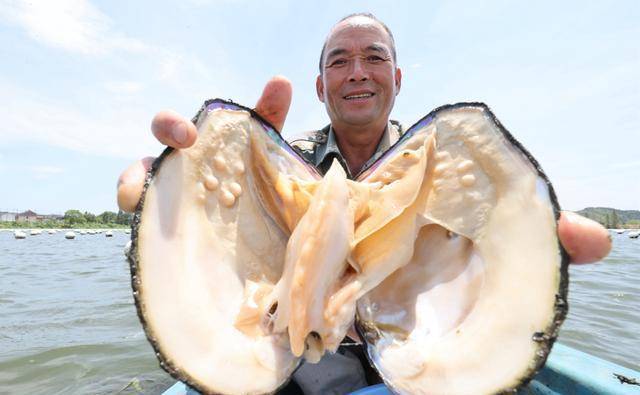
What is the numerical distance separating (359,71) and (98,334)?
5206 mm

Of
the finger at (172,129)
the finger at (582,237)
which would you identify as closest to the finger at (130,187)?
the finger at (172,129)

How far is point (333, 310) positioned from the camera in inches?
52.2

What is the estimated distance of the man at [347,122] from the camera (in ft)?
4.10

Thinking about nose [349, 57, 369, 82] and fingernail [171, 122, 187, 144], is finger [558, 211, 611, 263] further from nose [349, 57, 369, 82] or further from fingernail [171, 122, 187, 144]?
nose [349, 57, 369, 82]

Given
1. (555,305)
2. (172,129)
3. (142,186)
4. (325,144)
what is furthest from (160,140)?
(325,144)

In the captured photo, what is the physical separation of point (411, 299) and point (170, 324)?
35.0 inches

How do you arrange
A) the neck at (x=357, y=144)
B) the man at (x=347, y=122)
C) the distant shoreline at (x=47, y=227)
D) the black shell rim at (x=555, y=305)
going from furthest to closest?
1. the distant shoreline at (x=47, y=227)
2. the neck at (x=357, y=144)
3. the man at (x=347, y=122)
4. the black shell rim at (x=555, y=305)

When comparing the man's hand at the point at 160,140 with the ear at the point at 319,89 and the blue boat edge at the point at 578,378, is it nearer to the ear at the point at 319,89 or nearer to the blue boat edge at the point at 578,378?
the blue boat edge at the point at 578,378

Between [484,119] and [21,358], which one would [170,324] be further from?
[21,358]

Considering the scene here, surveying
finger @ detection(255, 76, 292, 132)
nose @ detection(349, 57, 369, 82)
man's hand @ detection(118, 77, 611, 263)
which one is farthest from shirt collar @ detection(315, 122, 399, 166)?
man's hand @ detection(118, 77, 611, 263)

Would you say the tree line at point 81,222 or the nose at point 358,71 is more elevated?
the nose at point 358,71

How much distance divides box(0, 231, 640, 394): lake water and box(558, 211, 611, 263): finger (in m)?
3.81

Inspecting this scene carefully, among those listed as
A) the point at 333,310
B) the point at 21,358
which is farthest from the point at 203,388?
the point at 21,358

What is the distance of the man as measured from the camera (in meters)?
1.25
